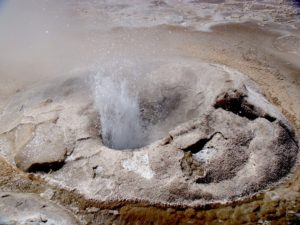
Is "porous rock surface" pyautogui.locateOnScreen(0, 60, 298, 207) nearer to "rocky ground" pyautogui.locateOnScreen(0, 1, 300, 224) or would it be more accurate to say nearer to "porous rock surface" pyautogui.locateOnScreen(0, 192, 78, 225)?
"rocky ground" pyautogui.locateOnScreen(0, 1, 300, 224)

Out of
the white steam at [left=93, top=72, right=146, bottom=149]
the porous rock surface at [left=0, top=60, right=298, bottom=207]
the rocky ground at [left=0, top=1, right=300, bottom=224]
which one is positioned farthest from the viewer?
the white steam at [left=93, top=72, right=146, bottom=149]

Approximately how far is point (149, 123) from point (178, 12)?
19.4 feet

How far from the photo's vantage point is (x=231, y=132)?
154 inches

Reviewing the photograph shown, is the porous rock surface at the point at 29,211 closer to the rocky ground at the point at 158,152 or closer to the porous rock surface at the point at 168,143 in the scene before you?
the rocky ground at the point at 158,152

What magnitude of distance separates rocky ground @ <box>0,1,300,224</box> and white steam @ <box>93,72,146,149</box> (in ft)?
0.16

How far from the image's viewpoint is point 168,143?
3797 millimetres

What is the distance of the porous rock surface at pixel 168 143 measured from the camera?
3.46 m

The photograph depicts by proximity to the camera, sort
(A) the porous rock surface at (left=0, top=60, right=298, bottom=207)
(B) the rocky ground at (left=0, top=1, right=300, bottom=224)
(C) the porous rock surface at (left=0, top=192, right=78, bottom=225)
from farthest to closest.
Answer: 1. (A) the porous rock surface at (left=0, top=60, right=298, bottom=207)
2. (B) the rocky ground at (left=0, top=1, right=300, bottom=224)
3. (C) the porous rock surface at (left=0, top=192, right=78, bottom=225)

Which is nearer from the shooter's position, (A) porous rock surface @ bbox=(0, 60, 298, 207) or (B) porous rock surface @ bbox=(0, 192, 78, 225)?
(B) porous rock surface @ bbox=(0, 192, 78, 225)

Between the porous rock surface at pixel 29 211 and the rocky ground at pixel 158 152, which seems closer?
the porous rock surface at pixel 29 211

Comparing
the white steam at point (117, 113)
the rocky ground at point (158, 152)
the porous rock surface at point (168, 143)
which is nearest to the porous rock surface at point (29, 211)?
the rocky ground at point (158, 152)

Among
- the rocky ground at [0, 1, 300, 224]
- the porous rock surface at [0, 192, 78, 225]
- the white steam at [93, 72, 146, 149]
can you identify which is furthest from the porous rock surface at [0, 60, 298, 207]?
the porous rock surface at [0, 192, 78, 225]

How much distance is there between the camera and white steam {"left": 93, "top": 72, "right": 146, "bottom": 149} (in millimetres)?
4180

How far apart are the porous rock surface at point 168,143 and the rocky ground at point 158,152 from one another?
1 cm
